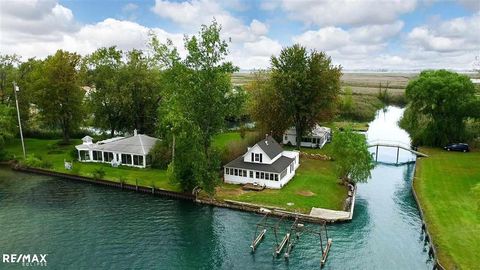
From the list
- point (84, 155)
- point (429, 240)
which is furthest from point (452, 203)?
point (84, 155)

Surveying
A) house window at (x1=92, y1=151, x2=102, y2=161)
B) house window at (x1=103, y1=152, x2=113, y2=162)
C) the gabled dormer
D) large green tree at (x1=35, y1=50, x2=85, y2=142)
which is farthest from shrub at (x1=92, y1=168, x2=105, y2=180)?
large green tree at (x1=35, y1=50, x2=85, y2=142)

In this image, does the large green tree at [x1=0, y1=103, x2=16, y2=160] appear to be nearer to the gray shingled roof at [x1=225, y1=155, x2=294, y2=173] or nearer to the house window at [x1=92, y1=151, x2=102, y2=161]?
the house window at [x1=92, y1=151, x2=102, y2=161]

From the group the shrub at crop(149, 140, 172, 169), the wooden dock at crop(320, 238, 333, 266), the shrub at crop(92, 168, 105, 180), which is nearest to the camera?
the wooden dock at crop(320, 238, 333, 266)

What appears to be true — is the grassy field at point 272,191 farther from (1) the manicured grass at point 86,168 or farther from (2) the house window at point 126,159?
(2) the house window at point 126,159

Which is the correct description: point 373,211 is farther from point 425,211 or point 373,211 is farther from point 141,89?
point 141,89

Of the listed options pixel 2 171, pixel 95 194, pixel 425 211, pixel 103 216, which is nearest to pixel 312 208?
pixel 425 211

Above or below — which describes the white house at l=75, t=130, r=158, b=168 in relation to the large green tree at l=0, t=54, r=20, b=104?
below

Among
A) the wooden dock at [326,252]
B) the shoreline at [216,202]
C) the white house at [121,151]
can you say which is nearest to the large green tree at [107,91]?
the white house at [121,151]
